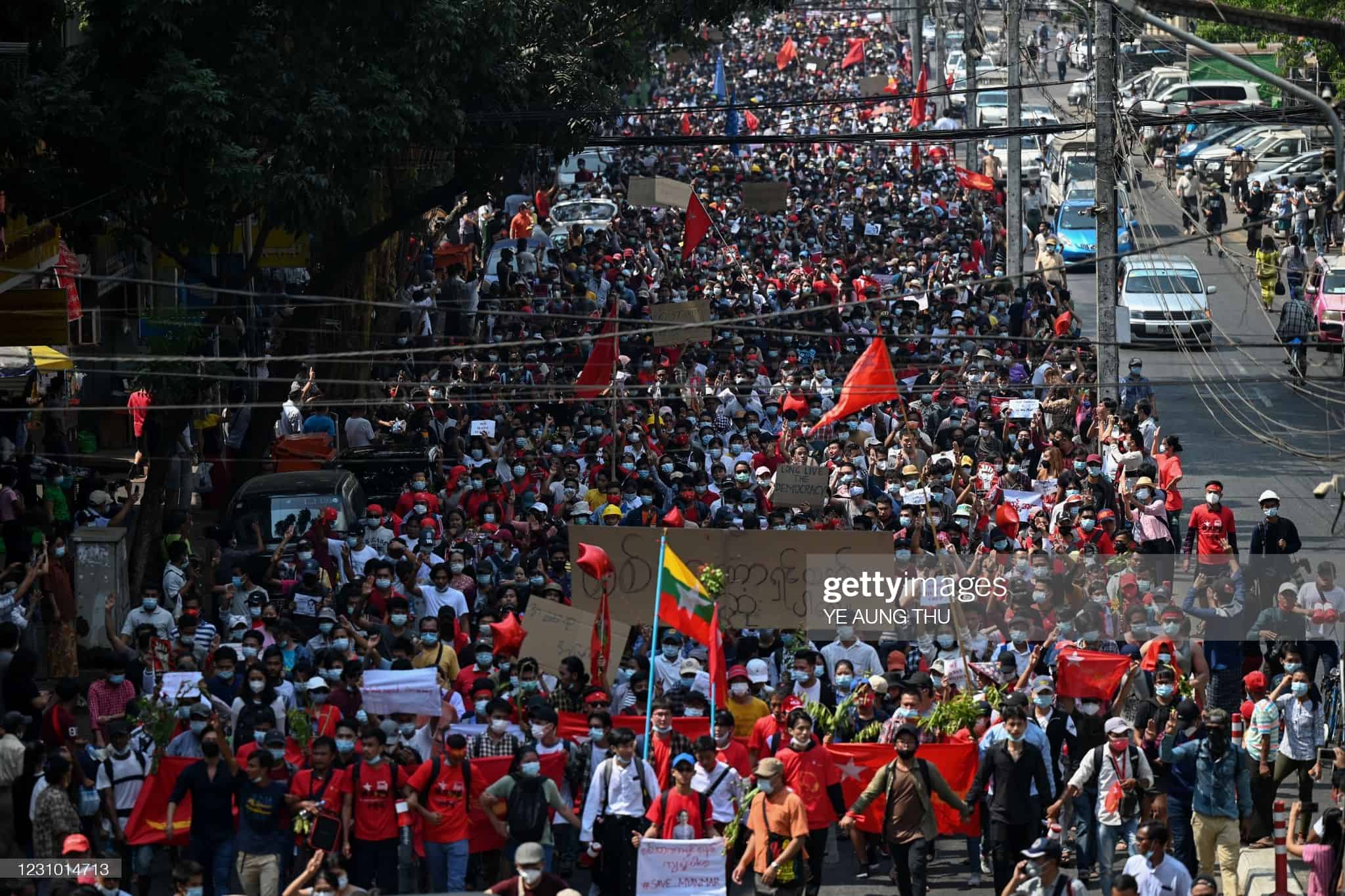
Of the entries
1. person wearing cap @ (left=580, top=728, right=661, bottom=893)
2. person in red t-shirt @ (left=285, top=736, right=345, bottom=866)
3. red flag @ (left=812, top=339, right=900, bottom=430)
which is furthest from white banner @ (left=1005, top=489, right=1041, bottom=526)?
person in red t-shirt @ (left=285, top=736, right=345, bottom=866)

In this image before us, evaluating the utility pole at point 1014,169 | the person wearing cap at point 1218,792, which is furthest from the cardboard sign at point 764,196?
the person wearing cap at point 1218,792

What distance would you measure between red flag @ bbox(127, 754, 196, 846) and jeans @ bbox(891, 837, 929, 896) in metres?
4.38

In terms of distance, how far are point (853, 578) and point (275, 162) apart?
6.81 metres

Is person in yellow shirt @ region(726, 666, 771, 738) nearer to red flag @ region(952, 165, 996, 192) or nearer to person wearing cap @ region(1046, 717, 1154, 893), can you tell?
person wearing cap @ region(1046, 717, 1154, 893)

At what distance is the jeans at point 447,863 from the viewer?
13.4 m

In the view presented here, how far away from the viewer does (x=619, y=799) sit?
13.3m

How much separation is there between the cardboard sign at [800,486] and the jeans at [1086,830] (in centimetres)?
700

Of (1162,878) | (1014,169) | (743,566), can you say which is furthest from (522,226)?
(1162,878)

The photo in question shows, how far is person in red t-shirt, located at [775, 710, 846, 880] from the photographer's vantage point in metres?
13.4

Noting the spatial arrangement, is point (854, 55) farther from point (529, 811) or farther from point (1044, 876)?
point (1044, 876)

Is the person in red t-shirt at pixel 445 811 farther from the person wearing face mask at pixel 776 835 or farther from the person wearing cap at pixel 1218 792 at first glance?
the person wearing cap at pixel 1218 792

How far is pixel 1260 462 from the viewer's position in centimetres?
2722

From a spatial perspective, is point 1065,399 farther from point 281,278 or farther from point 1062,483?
point 281,278

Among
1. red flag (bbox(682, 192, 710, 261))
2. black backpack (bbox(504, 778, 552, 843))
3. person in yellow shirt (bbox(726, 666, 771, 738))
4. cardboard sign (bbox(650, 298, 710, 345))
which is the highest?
red flag (bbox(682, 192, 710, 261))
